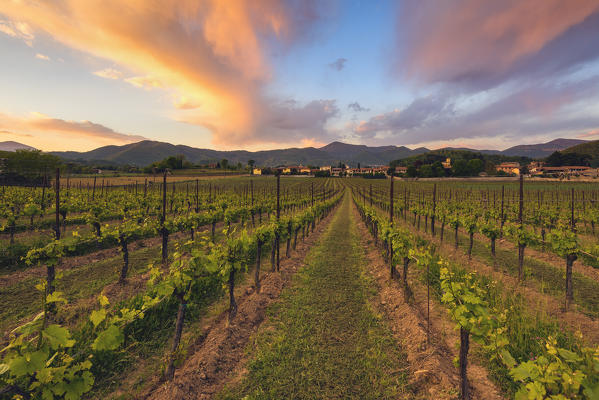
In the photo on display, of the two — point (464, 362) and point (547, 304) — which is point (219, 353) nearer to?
point (464, 362)

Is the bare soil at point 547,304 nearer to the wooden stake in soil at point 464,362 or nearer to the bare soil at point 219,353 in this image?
the wooden stake in soil at point 464,362

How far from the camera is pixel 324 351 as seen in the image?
501cm

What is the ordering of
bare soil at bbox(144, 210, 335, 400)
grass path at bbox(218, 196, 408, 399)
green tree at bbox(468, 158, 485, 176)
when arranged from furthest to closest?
1. green tree at bbox(468, 158, 485, 176)
2. grass path at bbox(218, 196, 408, 399)
3. bare soil at bbox(144, 210, 335, 400)

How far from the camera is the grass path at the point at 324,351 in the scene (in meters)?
4.10

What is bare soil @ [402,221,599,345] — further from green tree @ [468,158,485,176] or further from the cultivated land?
green tree @ [468,158,485,176]

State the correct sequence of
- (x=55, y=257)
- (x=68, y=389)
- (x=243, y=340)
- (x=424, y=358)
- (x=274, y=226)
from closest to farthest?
(x=68, y=389), (x=424, y=358), (x=243, y=340), (x=55, y=257), (x=274, y=226)

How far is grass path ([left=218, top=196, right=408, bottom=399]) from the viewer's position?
13.5ft

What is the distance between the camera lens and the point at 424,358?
15.4 ft

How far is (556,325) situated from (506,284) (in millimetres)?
2927

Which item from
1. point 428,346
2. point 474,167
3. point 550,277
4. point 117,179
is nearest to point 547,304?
point 550,277

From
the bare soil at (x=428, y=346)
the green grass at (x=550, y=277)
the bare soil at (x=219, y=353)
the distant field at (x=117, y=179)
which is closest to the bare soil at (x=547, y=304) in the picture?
the green grass at (x=550, y=277)

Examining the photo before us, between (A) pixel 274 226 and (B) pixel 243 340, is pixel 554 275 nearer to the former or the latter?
(A) pixel 274 226

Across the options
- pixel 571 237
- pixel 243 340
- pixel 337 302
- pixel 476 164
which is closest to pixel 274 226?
pixel 337 302

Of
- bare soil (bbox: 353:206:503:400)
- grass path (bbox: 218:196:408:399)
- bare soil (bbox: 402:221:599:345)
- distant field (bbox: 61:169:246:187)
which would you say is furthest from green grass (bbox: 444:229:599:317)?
distant field (bbox: 61:169:246:187)
